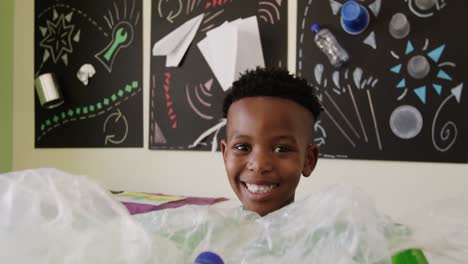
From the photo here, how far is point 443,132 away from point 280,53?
1.70ft

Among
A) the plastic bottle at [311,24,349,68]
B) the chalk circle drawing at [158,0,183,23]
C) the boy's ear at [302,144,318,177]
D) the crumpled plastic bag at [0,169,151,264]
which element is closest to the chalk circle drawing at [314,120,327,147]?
the plastic bottle at [311,24,349,68]

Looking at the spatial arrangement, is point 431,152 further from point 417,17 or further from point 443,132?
point 417,17

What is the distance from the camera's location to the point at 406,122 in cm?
112

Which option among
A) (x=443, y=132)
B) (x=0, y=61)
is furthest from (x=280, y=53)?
(x=0, y=61)

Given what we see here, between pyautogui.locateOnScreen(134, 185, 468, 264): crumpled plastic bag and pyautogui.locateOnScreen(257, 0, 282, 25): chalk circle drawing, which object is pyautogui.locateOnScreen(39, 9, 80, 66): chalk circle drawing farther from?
pyautogui.locateOnScreen(134, 185, 468, 264): crumpled plastic bag

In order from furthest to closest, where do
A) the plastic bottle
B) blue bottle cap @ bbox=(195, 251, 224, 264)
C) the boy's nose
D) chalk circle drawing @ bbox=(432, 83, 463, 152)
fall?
the plastic bottle
chalk circle drawing @ bbox=(432, 83, 463, 152)
the boy's nose
blue bottle cap @ bbox=(195, 251, 224, 264)

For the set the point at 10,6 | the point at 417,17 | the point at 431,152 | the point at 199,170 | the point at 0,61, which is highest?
the point at 10,6

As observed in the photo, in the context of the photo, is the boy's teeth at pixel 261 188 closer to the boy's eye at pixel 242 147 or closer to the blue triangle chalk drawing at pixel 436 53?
the boy's eye at pixel 242 147

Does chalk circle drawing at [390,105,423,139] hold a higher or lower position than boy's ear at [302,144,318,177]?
higher

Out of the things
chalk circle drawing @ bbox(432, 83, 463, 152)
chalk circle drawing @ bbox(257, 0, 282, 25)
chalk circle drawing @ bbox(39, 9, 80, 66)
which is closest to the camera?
chalk circle drawing @ bbox(432, 83, 463, 152)

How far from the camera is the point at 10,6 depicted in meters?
1.85

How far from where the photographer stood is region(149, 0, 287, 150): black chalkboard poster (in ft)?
4.32

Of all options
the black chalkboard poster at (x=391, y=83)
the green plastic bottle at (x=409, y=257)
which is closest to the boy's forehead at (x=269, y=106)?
the green plastic bottle at (x=409, y=257)

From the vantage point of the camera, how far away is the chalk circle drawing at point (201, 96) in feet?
4.64
